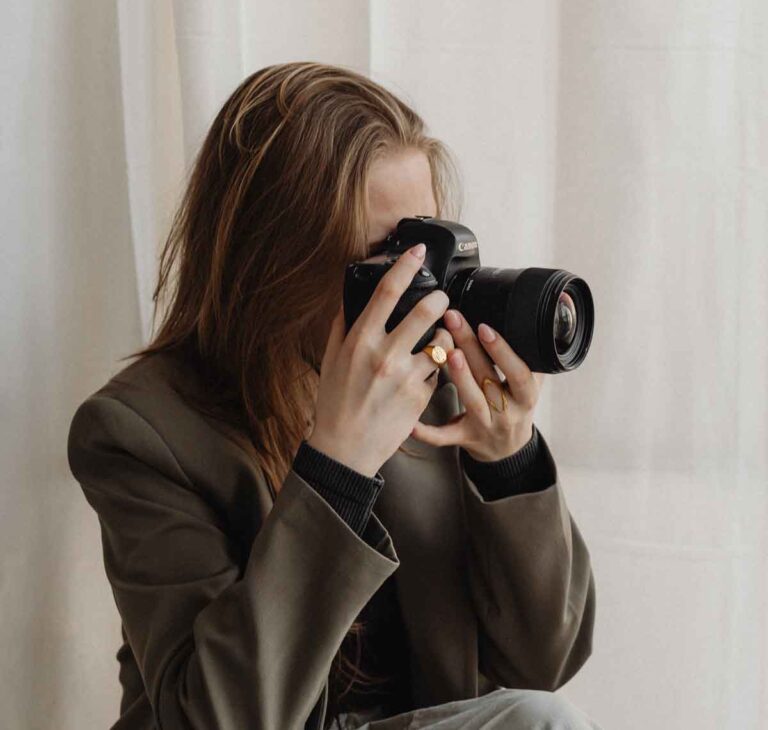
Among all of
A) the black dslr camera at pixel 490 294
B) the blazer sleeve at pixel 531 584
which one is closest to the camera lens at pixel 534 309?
the black dslr camera at pixel 490 294

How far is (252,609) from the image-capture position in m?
0.70

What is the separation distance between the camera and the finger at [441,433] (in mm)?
780

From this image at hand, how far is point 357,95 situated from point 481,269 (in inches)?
7.0

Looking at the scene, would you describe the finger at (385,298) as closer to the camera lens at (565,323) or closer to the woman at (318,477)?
the woman at (318,477)

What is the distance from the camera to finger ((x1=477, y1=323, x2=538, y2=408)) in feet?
2.50

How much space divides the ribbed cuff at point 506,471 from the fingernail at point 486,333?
0.12 metres

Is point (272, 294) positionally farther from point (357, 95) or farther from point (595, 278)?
point (595, 278)

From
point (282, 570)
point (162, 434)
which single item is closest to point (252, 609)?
point (282, 570)

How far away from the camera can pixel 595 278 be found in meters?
1.08

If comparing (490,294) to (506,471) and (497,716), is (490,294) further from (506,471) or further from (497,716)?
(497,716)

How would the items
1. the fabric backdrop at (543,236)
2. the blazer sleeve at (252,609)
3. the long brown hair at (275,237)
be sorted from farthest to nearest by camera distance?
the fabric backdrop at (543,236), the long brown hair at (275,237), the blazer sleeve at (252,609)

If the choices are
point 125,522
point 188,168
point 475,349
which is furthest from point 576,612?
point 188,168

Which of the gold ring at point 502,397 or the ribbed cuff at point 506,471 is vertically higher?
the gold ring at point 502,397

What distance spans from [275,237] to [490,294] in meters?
0.17
